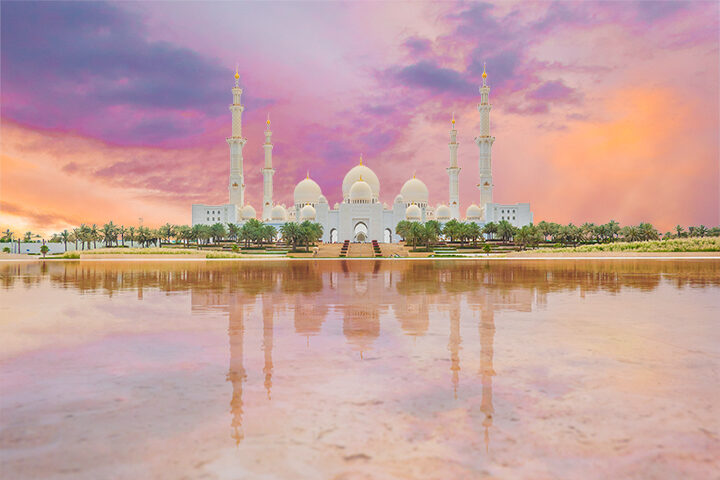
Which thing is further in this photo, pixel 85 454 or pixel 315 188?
pixel 315 188

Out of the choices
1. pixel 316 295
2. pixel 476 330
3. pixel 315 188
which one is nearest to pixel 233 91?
pixel 315 188

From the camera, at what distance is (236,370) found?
19.7ft

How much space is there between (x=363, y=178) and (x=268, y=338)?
8684cm

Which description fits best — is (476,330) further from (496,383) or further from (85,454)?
(85,454)

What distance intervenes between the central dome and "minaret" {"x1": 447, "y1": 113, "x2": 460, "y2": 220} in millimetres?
15769

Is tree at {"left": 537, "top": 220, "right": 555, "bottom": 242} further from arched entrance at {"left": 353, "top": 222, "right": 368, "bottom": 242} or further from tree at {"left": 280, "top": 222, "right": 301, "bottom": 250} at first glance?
tree at {"left": 280, "top": 222, "right": 301, "bottom": 250}

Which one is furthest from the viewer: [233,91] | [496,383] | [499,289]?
[233,91]

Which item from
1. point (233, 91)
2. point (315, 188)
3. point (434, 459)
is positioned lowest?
point (434, 459)

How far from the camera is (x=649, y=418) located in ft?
14.7

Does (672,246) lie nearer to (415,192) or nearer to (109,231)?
(415,192)

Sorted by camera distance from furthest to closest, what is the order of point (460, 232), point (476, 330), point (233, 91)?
point (233, 91)
point (460, 232)
point (476, 330)

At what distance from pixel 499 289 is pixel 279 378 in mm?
11131

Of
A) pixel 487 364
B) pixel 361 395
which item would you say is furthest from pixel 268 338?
pixel 487 364

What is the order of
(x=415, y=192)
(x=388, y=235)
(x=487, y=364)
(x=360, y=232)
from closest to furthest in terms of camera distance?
(x=487, y=364)
(x=388, y=235)
(x=360, y=232)
(x=415, y=192)
